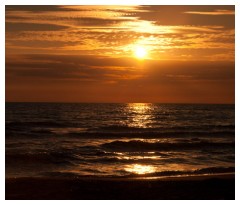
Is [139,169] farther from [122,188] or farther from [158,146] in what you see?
[158,146]

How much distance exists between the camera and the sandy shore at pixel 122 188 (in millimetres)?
9367

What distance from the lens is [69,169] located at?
15.2m

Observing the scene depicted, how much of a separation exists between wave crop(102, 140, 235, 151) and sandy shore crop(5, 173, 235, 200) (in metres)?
10.5

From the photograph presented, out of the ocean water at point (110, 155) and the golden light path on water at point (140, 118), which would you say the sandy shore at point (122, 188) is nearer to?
the ocean water at point (110, 155)

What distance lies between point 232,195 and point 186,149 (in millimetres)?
12087

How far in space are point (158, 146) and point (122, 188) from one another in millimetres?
12782

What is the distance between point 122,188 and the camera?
33.1ft

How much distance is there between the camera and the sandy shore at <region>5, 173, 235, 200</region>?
30.7ft

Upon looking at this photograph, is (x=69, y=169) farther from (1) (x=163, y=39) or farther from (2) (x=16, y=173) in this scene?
(1) (x=163, y=39)

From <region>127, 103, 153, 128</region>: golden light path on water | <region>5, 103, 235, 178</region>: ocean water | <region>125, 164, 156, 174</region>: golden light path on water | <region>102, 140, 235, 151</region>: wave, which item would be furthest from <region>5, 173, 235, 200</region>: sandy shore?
<region>127, 103, 153, 128</region>: golden light path on water

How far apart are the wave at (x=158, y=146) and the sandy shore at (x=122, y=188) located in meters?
10.5

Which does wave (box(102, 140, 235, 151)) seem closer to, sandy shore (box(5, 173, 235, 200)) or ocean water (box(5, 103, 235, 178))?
ocean water (box(5, 103, 235, 178))

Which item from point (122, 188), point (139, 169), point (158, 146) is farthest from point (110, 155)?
point (122, 188)
